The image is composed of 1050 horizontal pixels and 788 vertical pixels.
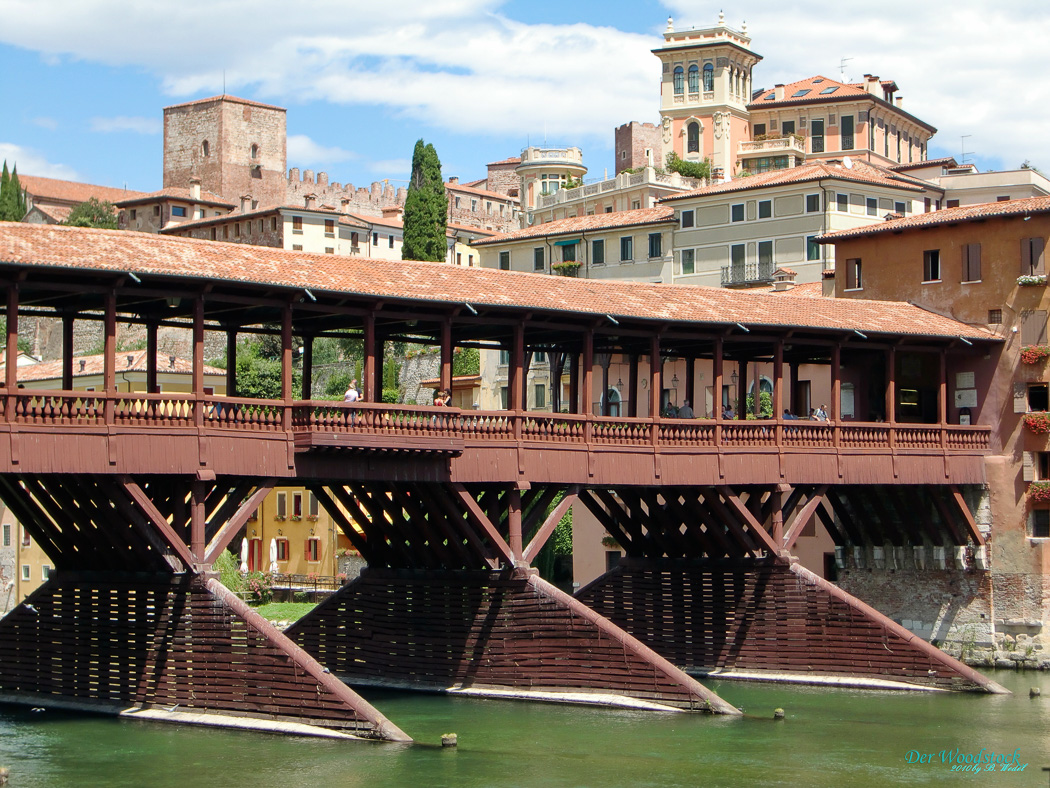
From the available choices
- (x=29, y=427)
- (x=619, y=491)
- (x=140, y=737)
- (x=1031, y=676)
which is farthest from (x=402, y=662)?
(x=1031, y=676)

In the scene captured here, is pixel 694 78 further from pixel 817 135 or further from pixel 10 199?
pixel 10 199

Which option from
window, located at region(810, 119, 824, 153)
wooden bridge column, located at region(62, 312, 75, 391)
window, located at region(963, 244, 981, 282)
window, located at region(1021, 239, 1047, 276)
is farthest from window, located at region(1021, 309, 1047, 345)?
window, located at region(810, 119, 824, 153)

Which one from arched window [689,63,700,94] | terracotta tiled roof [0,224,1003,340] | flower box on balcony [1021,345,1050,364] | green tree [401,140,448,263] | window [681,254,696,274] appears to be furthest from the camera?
arched window [689,63,700,94]

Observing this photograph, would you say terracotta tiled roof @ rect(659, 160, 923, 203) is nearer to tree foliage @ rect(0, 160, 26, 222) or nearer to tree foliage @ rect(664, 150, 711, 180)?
tree foliage @ rect(664, 150, 711, 180)

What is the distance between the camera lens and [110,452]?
2667cm

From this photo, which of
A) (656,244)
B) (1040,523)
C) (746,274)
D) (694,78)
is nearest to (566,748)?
(1040,523)

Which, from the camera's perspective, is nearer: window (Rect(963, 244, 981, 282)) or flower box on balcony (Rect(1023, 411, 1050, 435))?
flower box on balcony (Rect(1023, 411, 1050, 435))

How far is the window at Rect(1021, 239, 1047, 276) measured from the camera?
38812 mm

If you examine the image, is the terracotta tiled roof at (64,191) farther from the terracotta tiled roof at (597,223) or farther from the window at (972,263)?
the window at (972,263)

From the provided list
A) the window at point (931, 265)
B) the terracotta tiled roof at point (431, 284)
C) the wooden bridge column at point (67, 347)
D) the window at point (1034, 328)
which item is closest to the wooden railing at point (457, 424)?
the wooden bridge column at point (67, 347)

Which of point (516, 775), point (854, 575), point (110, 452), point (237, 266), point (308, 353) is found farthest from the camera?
point (854, 575)

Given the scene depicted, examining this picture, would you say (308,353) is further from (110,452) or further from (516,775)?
(516,775)

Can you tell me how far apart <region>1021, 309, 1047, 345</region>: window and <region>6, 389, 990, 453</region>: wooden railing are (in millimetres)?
2359

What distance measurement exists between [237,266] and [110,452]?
4092 mm
